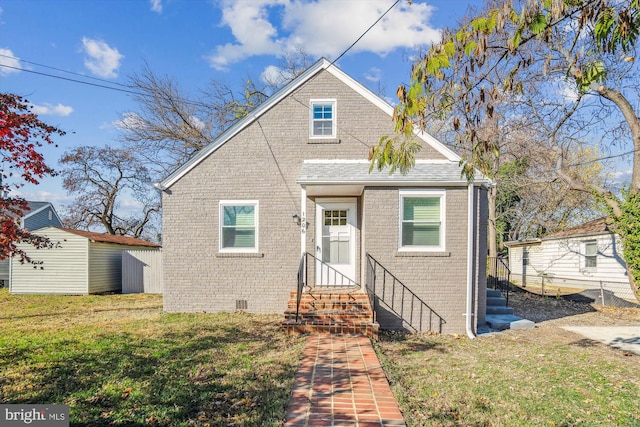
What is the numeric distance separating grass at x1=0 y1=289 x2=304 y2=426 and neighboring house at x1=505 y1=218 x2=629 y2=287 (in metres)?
14.3

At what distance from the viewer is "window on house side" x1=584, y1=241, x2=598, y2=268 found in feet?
55.3

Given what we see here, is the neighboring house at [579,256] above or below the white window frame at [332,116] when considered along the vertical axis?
below

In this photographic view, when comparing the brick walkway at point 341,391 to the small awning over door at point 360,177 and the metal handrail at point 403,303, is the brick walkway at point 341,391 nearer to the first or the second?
the metal handrail at point 403,303

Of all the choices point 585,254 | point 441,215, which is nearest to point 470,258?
point 441,215

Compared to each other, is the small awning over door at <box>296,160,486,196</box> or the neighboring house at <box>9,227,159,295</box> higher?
the small awning over door at <box>296,160,486,196</box>

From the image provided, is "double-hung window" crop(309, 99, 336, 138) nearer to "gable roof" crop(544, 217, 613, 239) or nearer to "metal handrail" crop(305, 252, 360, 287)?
"metal handrail" crop(305, 252, 360, 287)

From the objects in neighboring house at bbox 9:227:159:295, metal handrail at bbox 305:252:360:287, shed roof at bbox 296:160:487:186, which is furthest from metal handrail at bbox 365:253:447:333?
neighboring house at bbox 9:227:159:295

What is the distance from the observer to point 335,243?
9.42 m

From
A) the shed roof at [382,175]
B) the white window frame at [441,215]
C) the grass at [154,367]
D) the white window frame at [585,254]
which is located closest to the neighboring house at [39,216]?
the grass at [154,367]

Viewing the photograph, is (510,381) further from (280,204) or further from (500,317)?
(280,204)

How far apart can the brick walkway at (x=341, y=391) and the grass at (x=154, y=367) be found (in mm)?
209

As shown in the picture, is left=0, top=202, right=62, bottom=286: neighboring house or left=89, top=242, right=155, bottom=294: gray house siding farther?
left=0, top=202, right=62, bottom=286: neighboring house

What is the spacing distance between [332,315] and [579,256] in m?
16.0

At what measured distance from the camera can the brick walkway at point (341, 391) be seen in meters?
3.71
